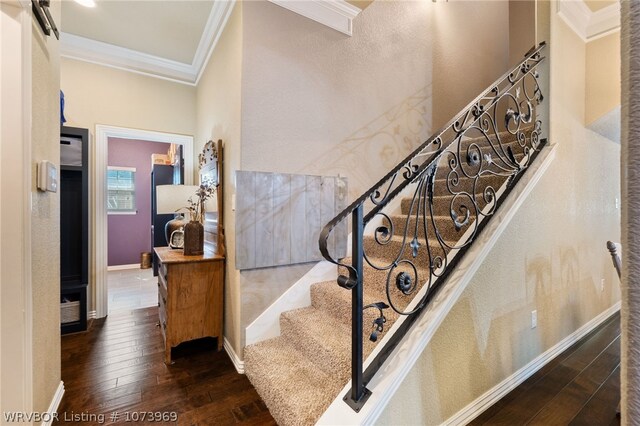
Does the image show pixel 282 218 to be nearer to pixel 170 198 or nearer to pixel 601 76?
pixel 170 198

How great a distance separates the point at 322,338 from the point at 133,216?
5.84m

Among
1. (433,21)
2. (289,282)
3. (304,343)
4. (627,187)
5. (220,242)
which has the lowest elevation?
(304,343)

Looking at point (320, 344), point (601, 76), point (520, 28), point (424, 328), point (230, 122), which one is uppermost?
point (520, 28)

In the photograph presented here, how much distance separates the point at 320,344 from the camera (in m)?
1.73

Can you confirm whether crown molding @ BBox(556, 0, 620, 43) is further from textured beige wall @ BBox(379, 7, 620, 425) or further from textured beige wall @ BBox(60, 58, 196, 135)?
textured beige wall @ BBox(60, 58, 196, 135)

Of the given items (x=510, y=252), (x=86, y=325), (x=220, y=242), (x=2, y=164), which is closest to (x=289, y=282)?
(x=220, y=242)

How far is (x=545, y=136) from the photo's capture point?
2.11 m

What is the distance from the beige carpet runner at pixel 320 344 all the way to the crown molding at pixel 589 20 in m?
1.10

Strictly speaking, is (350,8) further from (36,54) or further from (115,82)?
(115,82)

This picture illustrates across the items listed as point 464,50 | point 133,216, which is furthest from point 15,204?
point 133,216

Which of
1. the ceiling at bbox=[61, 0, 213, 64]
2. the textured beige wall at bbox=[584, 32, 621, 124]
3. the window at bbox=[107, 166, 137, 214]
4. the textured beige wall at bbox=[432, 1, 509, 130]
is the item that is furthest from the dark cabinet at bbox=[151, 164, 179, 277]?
the textured beige wall at bbox=[584, 32, 621, 124]

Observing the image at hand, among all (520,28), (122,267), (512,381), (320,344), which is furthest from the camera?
(122,267)

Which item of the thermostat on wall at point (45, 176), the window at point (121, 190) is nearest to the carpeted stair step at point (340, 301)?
the thermostat on wall at point (45, 176)

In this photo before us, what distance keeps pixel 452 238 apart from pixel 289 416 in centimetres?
157
